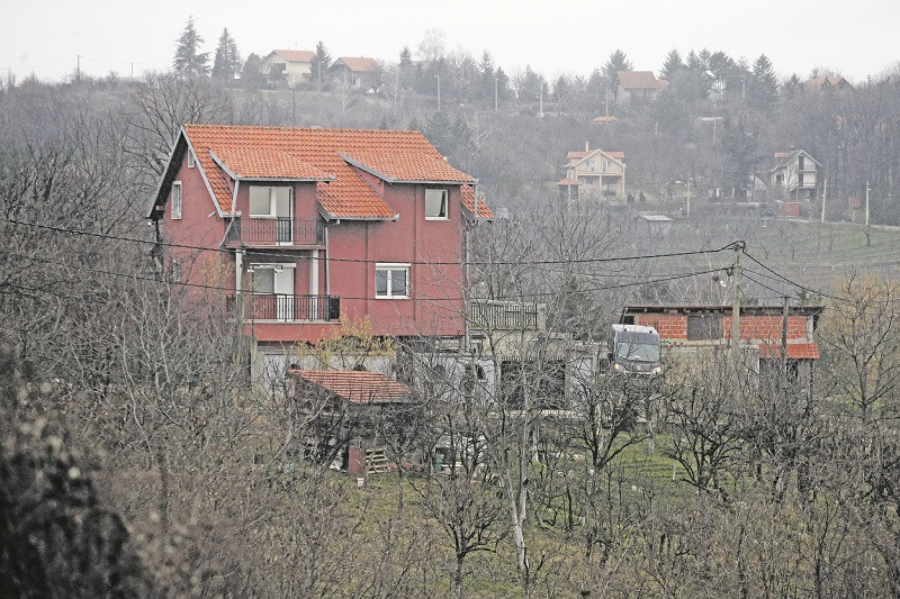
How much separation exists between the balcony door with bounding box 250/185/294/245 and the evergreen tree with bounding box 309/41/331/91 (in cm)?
12044

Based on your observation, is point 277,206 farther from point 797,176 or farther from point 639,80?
Result: point 639,80

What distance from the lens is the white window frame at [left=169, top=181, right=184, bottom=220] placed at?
32688 mm

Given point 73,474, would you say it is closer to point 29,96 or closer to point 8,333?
point 8,333

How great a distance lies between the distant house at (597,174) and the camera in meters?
105

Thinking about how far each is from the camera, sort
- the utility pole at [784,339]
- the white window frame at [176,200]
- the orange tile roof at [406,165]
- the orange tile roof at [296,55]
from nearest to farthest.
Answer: the utility pole at [784,339] < the orange tile roof at [406,165] < the white window frame at [176,200] < the orange tile roof at [296,55]

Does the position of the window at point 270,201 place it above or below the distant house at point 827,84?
below

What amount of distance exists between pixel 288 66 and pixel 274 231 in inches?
5046

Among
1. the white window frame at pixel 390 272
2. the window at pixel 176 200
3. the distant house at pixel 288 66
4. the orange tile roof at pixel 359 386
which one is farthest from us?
the distant house at pixel 288 66

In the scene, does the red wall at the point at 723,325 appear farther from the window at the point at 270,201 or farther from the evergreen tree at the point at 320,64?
the evergreen tree at the point at 320,64

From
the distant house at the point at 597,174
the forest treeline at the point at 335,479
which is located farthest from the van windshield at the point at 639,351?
the distant house at the point at 597,174

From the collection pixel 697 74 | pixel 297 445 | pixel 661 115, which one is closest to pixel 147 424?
pixel 297 445

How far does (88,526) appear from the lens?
13.0 feet

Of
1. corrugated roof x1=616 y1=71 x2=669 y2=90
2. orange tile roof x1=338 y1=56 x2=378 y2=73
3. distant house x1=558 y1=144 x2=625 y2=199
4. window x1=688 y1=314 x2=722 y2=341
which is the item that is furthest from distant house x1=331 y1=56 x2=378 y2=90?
window x1=688 y1=314 x2=722 y2=341

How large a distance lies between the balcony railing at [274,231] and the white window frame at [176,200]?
12.2 feet
